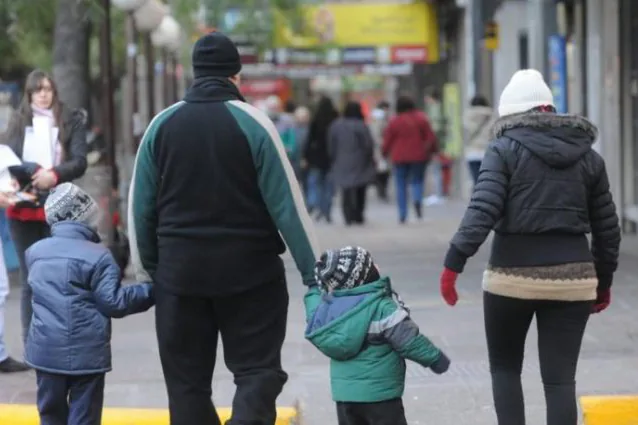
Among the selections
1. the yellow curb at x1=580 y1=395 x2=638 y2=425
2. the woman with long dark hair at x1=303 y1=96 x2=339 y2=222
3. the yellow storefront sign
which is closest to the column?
the woman with long dark hair at x1=303 y1=96 x2=339 y2=222

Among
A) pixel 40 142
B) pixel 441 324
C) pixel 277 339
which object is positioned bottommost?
pixel 441 324

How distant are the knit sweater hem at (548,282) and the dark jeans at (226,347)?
897 mm

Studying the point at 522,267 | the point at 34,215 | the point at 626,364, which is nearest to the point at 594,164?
the point at 522,267

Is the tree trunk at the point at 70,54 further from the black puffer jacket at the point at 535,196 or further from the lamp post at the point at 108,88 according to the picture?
the black puffer jacket at the point at 535,196

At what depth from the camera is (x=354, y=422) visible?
576cm

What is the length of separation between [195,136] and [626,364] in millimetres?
3901

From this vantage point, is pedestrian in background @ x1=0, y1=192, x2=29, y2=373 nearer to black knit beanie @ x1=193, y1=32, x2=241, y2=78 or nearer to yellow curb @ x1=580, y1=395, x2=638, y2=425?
→ black knit beanie @ x1=193, y1=32, x2=241, y2=78

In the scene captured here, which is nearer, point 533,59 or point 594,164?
point 594,164

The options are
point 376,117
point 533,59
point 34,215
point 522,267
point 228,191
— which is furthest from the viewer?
point 376,117

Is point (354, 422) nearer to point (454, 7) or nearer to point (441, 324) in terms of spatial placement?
point (441, 324)

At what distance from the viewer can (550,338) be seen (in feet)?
19.6

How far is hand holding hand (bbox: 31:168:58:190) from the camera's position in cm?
839

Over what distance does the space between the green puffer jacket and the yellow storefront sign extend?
2317 centimetres

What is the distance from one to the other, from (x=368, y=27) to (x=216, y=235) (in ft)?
79.1
